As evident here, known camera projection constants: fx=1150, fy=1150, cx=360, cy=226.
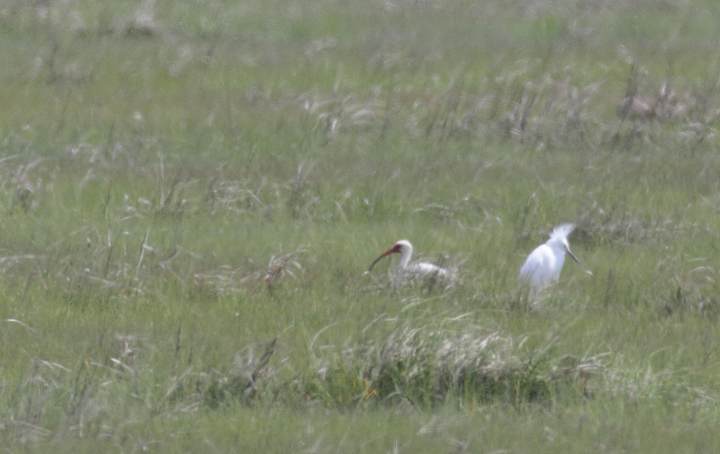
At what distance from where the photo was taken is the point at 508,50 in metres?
13.1

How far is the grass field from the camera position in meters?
5.45

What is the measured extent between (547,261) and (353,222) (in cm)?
186

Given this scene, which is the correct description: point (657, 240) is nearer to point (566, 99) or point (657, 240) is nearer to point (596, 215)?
point (596, 215)

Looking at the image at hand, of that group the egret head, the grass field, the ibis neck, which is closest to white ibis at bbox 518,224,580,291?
the egret head

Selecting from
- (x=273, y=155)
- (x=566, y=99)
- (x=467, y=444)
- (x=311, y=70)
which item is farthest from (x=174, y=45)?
(x=467, y=444)

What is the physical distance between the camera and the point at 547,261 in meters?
7.64

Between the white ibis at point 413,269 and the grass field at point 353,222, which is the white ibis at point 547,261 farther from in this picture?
the white ibis at point 413,269

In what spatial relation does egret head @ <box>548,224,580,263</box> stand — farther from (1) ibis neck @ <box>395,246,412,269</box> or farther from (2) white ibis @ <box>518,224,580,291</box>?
(1) ibis neck @ <box>395,246,412,269</box>

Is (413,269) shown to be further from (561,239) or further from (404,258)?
(561,239)

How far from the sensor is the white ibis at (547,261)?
290 inches

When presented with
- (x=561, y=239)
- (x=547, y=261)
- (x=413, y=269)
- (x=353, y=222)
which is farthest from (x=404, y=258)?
(x=353, y=222)

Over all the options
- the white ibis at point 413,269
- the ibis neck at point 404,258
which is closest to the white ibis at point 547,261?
the white ibis at point 413,269

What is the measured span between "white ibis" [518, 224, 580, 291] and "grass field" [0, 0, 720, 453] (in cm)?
17

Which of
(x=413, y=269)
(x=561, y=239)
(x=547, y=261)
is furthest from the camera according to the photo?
(x=561, y=239)
